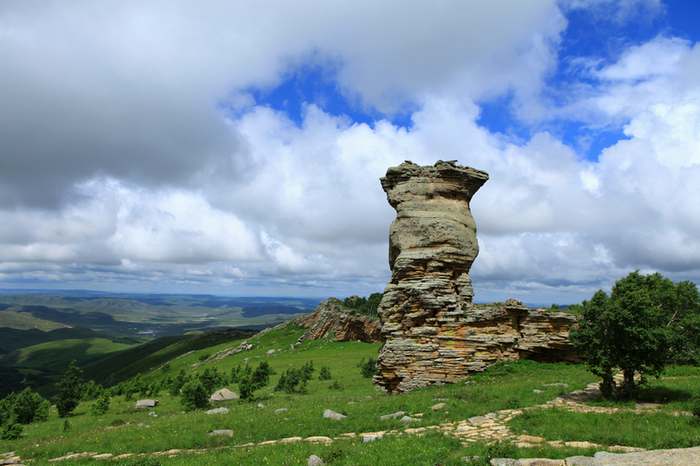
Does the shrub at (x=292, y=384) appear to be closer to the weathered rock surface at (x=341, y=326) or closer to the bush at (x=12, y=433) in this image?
the bush at (x=12, y=433)

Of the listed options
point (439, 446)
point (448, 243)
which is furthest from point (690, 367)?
point (439, 446)

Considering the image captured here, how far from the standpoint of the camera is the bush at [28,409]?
147 ft

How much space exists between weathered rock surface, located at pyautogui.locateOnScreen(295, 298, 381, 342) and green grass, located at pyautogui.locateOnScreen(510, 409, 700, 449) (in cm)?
7347

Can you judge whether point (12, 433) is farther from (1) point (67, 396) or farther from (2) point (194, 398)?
(1) point (67, 396)

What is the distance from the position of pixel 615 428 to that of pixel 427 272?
21.2 meters

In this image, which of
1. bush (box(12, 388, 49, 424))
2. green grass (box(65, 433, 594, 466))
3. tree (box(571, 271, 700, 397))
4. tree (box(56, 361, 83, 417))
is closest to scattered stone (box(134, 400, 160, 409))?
bush (box(12, 388, 49, 424))

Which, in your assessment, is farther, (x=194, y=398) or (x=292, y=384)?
(x=292, y=384)

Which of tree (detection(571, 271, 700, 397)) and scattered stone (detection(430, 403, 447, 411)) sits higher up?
tree (detection(571, 271, 700, 397))

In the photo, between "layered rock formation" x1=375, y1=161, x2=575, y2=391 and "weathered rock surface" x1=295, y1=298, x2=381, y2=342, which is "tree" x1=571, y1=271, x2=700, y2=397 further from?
"weathered rock surface" x1=295, y1=298, x2=381, y2=342

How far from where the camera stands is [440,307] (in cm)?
3559

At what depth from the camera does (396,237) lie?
3928cm

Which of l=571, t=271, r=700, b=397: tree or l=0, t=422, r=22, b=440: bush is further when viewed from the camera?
l=0, t=422, r=22, b=440: bush

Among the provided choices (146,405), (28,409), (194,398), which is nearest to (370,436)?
(194,398)

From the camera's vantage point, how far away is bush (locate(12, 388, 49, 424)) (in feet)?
147
